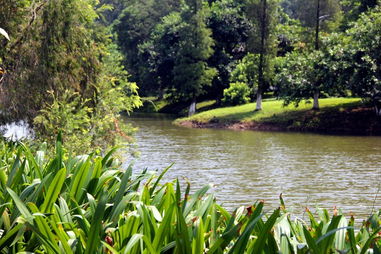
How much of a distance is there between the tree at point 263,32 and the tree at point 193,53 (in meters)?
4.68

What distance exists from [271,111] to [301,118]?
350cm

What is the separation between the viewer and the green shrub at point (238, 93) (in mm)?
50938

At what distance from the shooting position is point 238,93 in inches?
2014

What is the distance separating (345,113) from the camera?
4056 centimetres

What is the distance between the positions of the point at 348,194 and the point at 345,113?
23.1m

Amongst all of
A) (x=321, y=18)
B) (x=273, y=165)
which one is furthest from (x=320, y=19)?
(x=273, y=165)

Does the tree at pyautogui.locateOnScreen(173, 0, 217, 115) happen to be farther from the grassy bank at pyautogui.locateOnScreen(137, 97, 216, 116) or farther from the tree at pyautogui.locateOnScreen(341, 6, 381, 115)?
the tree at pyautogui.locateOnScreen(341, 6, 381, 115)

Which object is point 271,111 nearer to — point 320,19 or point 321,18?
point 321,18

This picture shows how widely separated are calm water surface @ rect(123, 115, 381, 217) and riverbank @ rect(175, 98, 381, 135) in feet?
8.60

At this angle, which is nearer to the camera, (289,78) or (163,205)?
(163,205)

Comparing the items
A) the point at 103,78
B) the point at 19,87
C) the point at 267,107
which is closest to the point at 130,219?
the point at 19,87

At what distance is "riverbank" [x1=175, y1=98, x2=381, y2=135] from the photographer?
3875cm

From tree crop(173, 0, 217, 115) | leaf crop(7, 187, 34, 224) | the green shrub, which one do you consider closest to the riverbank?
the green shrub

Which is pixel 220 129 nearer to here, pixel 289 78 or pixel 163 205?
pixel 289 78
